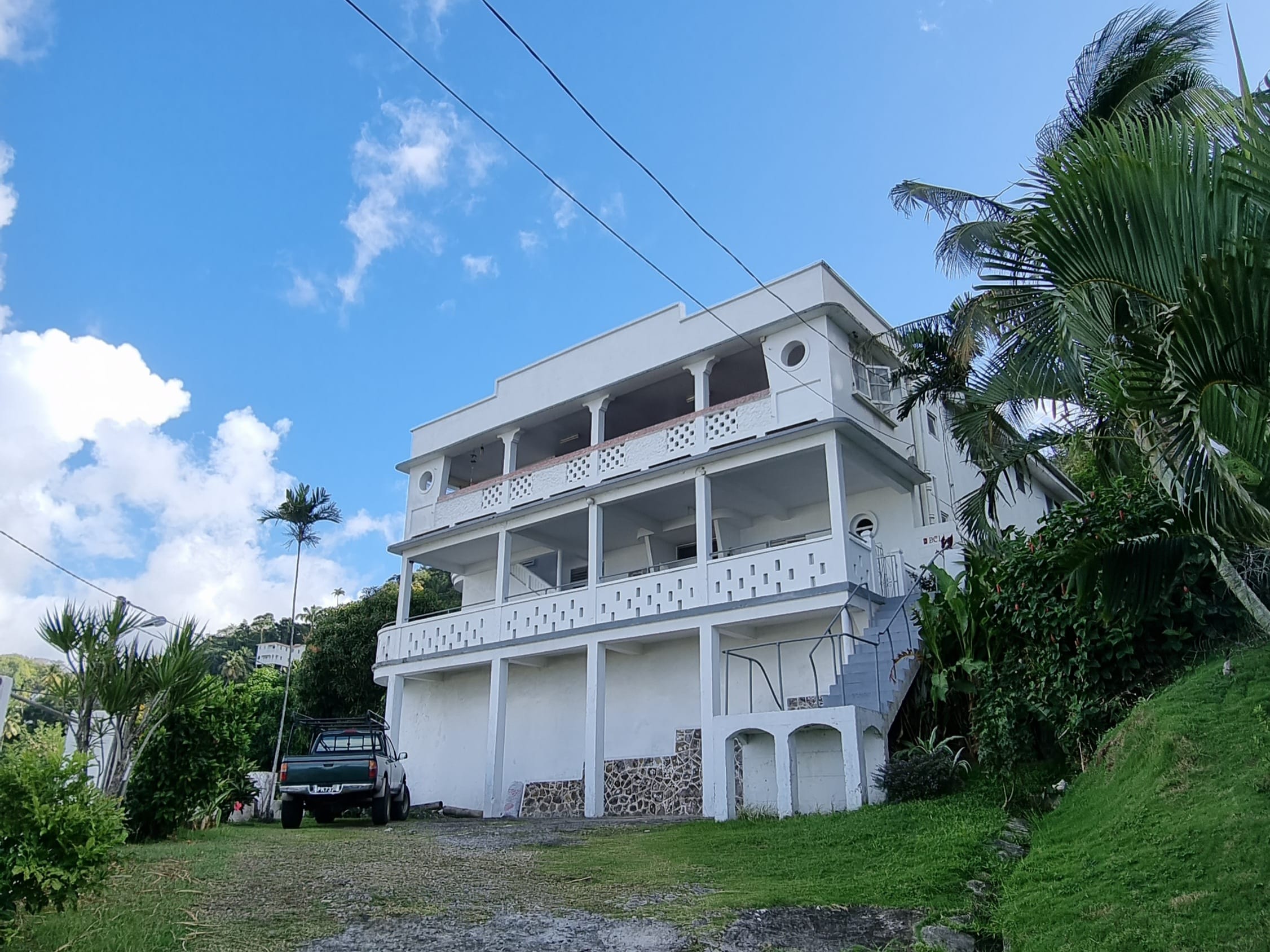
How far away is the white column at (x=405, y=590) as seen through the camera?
21578 mm

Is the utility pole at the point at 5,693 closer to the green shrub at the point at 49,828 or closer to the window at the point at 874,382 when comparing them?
the green shrub at the point at 49,828

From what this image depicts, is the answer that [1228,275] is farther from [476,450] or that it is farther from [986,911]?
[476,450]

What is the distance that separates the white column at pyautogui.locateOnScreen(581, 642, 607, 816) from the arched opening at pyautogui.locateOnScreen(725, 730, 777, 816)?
444 cm

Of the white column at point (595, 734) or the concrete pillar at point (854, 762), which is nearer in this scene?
the concrete pillar at point (854, 762)

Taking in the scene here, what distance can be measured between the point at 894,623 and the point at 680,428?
221 inches

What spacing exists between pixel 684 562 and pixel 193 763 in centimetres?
941

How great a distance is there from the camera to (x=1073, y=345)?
541 cm

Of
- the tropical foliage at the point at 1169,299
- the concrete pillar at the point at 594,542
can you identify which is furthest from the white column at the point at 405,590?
the tropical foliage at the point at 1169,299

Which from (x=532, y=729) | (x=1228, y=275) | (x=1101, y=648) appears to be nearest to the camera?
(x=1228, y=275)

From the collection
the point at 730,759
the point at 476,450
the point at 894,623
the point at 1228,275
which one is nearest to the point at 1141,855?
the point at 1228,275

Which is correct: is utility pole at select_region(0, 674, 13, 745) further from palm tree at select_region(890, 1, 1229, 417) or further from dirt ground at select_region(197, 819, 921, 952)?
palm tree at select_region(890, 1, 1229, 417)

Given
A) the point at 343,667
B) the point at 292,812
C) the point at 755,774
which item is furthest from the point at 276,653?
the point at 755,774

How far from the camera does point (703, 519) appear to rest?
1605cm

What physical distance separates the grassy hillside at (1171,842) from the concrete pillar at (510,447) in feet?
47.8
